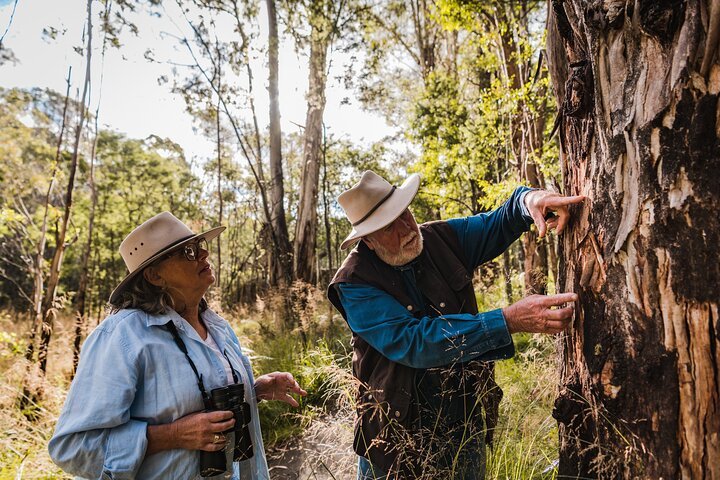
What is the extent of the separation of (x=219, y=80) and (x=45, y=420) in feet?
29.7

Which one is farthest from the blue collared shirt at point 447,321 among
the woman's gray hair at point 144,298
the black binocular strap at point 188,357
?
the woman's gray hair at point 144,298

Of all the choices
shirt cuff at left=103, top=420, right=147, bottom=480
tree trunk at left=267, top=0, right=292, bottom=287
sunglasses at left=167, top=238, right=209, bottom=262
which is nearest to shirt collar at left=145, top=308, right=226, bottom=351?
sunglasses at left=167, top=238, right=209, bottom=262

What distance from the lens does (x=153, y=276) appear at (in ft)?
6.63

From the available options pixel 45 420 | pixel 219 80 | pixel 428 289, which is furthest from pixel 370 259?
pixel 219 80

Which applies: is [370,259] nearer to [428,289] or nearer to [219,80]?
[428,289]

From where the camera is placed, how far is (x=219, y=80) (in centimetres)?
1062

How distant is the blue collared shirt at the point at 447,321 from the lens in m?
1.57

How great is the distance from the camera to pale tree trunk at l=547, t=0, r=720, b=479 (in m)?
1.06

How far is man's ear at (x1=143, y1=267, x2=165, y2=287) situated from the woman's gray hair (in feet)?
0.05

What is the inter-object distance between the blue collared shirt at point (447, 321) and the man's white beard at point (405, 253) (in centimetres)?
5

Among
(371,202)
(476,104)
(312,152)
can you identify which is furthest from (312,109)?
(371,202)

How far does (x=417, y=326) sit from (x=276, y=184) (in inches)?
348

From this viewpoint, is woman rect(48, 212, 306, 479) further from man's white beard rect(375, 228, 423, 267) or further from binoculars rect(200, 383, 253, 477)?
man's white beard rect(375, 228, 423, 267)

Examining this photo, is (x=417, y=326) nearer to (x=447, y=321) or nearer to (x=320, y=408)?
(x=447, y=321)
